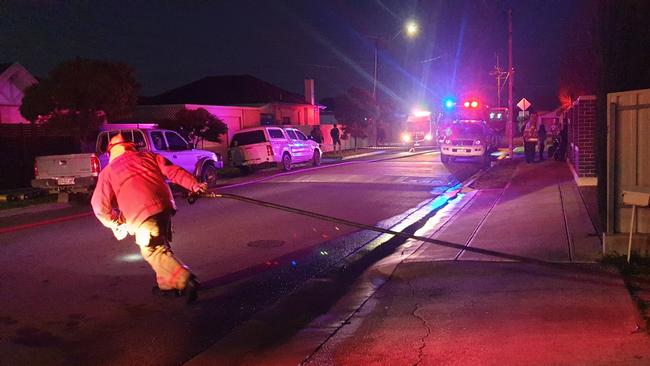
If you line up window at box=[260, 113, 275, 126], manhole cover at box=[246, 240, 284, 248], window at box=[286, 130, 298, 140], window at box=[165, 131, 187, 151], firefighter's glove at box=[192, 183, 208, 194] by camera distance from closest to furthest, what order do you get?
firefighter's glove at box=[192, 183, 208, 194] < manhole cover at box=[246, 240, 284, 248] < window at box=[165, 131, 187, 151] < window at box=[286, 130, 298, 140] < window at box=[260, 113, 275, 126]

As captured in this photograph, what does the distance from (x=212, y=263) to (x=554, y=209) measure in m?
6.49

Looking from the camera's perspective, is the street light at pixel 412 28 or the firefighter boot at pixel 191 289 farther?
the street light at pixel 412 28

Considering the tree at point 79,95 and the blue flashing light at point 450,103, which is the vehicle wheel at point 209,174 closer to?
the tree at point 79,95

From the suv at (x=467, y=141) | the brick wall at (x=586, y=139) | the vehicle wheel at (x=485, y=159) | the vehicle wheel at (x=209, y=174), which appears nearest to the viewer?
the brick wall at (x=586, y=139)

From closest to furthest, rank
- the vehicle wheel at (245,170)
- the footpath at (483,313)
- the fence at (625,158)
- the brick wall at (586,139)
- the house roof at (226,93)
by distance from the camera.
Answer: the footpath at (483,313) → the fence at (625,158) → the brick wall at (586,139) → the vehicle wheel at (245,170) → the house roof at (226,93)

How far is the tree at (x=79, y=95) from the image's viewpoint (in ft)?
59.9

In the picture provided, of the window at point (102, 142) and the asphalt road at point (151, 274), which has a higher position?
the window at point (102, 142)

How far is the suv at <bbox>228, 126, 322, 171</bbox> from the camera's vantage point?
2395 centimetres

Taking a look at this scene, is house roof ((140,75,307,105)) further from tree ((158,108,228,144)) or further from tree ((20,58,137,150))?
tree ((20,58,137,150))

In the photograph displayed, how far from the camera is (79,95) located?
18.5 metres

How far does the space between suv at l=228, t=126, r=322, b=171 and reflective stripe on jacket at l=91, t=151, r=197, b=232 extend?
17.9m

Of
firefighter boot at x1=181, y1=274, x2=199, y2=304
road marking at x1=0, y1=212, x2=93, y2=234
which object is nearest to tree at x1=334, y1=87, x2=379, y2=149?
road marking at x1=0, y1=212, x2=93, y2=234

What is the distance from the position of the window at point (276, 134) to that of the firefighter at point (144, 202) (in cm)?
1846

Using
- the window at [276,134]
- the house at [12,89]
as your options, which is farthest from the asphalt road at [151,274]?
the house at [12,89]
